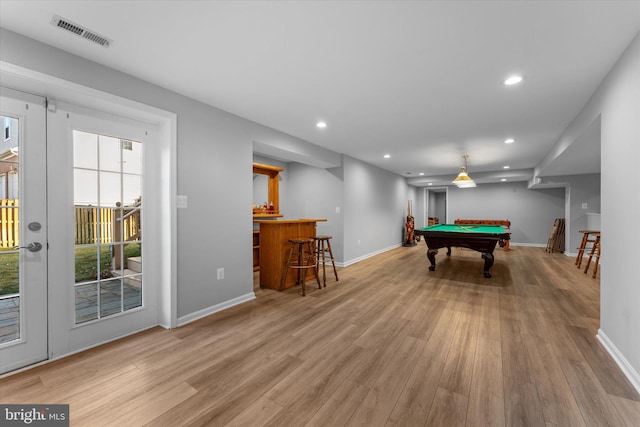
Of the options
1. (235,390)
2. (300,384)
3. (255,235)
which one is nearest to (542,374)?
(300,384)

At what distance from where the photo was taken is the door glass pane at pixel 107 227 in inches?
87.6

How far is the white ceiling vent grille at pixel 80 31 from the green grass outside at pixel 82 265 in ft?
5.20

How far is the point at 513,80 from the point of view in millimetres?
2383

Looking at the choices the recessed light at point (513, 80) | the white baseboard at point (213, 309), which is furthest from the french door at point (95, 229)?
the recessed light at point (513, 80)

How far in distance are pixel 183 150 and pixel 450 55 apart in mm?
2555

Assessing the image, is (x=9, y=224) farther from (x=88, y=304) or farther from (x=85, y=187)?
(x=88, y=304)

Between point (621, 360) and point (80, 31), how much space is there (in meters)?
4.39

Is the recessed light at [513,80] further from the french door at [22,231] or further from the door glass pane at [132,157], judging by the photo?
the french door at [22,231]

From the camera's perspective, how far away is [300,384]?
1.76m

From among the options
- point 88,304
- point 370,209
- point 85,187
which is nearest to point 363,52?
point 85,187

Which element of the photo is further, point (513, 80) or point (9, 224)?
point (513, 80)

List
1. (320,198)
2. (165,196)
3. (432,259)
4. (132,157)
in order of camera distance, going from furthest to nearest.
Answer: (320,198) < (432,259) < (165,196) < (132,157)

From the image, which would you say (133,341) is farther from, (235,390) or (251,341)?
(235,390)

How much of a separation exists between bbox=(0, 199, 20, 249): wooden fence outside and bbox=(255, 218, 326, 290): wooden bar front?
8.21 ft
